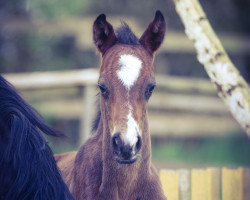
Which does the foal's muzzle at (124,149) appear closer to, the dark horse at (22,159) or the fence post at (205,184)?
the dark horse at (22,159)

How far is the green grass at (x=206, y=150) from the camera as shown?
9539mm

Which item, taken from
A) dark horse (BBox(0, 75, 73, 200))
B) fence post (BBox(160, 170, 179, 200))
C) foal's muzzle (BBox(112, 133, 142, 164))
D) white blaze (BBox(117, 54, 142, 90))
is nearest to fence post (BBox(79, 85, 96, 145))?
fence post (BBox(160, 170, 179, 200))

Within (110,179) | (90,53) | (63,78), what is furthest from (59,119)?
(110,179)

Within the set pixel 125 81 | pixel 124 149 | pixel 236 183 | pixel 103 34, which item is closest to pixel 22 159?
pixel 124 149

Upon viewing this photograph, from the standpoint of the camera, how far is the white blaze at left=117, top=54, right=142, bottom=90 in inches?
125

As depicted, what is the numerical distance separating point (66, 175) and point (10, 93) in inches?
68.5

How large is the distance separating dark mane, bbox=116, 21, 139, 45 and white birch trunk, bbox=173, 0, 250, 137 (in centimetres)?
86

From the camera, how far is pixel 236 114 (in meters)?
4.08

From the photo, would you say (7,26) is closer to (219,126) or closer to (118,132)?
(219,126)

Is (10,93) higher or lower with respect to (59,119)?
lower

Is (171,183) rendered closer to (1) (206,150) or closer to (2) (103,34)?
(2) (103,34)

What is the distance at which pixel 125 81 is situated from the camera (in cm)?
319

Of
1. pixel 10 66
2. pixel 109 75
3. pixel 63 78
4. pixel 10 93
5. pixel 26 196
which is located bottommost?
pixel 26 196

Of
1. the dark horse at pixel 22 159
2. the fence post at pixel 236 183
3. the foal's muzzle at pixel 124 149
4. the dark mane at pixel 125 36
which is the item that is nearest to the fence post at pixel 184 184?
the fence post at pixel 236 183
